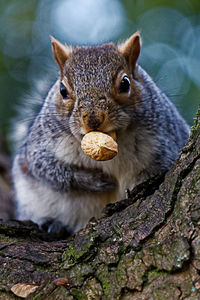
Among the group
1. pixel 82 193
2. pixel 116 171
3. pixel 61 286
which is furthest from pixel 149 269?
pixel 82 193

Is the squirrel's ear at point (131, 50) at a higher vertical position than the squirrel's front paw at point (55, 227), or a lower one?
higher

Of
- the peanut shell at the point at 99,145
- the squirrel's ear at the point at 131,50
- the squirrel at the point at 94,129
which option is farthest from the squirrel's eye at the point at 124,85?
the peanut shell at the point at 99,145

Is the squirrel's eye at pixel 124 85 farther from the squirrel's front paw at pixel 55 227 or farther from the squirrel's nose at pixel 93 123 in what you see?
the squirrel's front paw at pixel 55 227

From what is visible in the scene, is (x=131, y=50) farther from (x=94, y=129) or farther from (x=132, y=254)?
(x=132, y=254)

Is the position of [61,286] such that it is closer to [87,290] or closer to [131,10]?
[87,290]

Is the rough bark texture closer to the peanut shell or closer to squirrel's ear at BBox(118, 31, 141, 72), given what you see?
the peanut shell

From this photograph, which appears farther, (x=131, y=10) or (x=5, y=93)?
(x=5, y=93)
